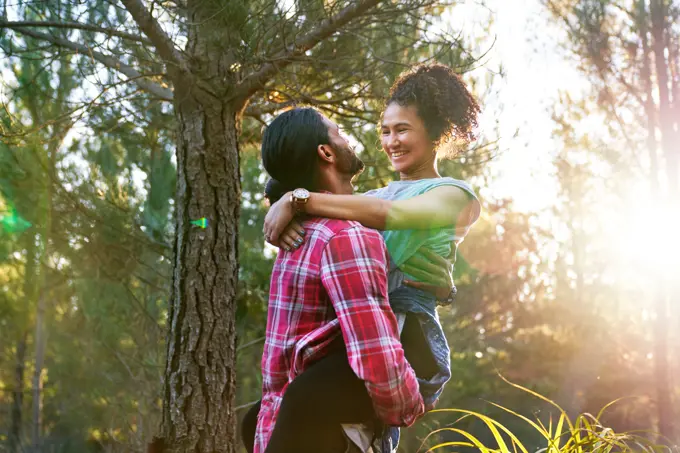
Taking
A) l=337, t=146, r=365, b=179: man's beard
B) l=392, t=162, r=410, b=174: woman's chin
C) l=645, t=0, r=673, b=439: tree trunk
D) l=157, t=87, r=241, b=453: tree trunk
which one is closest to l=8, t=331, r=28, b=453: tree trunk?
l=157, t=87, r=241, b=453: tree trunk

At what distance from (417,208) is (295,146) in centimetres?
31

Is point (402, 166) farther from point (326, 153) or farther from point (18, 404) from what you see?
point (18, 404)

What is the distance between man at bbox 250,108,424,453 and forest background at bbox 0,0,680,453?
29.1 inches

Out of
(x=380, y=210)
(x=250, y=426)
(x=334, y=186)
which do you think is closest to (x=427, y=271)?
(x=380, y=210)

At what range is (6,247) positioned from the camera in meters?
8.90

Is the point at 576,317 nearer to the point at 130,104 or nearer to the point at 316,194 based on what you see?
the point at 130,104

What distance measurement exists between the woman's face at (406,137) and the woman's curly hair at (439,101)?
0.06ft

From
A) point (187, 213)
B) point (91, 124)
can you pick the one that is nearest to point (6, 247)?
point (91, 124)

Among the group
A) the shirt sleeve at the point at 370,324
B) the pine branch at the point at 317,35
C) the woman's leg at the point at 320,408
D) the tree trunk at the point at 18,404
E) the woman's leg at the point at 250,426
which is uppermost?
the pine branch at the point at 317,35

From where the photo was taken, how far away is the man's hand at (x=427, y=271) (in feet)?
5.01

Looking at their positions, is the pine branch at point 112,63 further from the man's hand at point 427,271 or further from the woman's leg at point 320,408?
the woman's leg at point 320,408

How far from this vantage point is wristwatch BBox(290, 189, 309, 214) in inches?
56.6

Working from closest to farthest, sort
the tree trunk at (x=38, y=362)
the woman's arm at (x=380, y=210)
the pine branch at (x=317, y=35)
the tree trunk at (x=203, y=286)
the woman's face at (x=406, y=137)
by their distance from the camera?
the woman's arm at (x=380, y=210) < the woman's face at (x=406, y=137) < the pine branch at (x=317, y=35) < the tree trunk at (x=203, y=286) < the tree trunk at (x=38, y=362)

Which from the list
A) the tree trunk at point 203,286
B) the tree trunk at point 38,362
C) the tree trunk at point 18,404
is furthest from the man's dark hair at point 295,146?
the tree trunk at point 18,404
